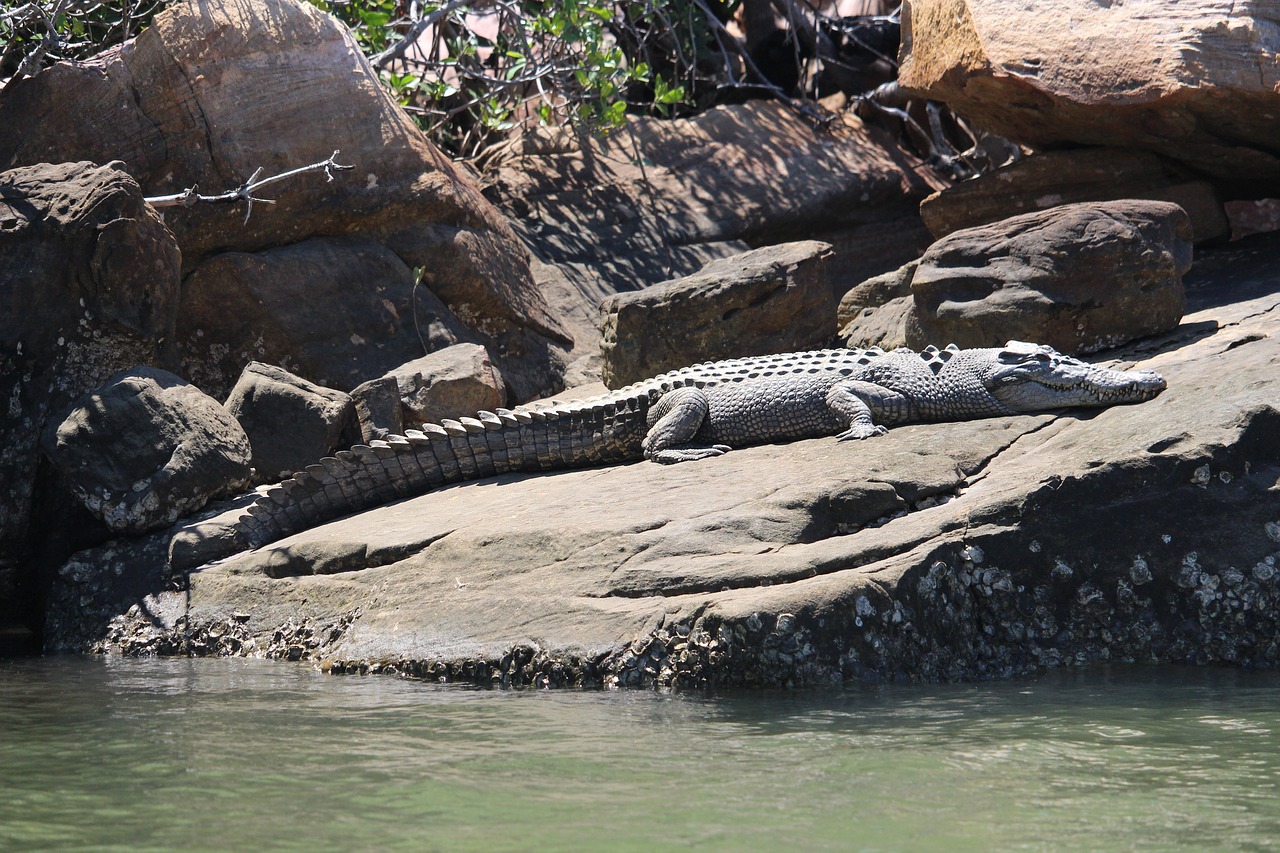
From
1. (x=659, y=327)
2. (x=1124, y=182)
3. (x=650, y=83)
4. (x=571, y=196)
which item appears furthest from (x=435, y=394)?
(x=650, y=83)

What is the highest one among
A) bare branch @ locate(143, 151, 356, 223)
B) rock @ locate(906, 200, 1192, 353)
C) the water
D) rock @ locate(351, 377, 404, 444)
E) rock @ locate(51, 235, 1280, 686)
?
bare branch @ locate(143, 151, 356, 223)

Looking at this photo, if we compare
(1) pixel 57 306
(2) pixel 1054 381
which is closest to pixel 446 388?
(1) pixel 57 306

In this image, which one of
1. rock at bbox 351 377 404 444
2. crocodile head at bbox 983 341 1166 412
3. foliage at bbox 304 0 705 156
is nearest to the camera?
crocodile head at bbox 983 341 1166 412

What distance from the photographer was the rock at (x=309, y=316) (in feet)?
A: 26.4

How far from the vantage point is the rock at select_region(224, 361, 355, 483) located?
6.82 metres

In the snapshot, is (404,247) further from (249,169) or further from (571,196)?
(571,196)

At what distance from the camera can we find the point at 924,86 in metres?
8.69

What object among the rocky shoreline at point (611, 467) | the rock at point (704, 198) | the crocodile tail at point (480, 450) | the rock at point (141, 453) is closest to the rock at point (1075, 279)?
the rocky shoreline at point (611, 467)

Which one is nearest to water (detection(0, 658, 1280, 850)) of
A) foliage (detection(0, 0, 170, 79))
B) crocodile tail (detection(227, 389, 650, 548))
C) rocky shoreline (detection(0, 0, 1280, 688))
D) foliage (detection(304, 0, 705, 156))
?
rocky shoreline (detection(0, 0, 1280, 688))

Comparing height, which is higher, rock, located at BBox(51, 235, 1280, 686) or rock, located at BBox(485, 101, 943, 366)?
rock, located at BBox(485, 101, 943, 366)

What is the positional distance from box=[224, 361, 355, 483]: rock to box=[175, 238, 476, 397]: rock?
119cm

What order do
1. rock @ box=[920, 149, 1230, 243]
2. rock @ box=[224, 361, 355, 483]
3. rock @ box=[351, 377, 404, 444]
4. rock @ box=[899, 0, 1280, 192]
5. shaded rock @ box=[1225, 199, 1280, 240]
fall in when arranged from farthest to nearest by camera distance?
1. shaded rock @ box=[1225, 199, 1280, 240]
2. rock @ box=[920, 149, 1230, 243]
3. rock @ box=[899, 0, 1280, 192]
4. rock @ box=[351, 377, 404, 444]
5. rock @ box=[224, 361, 355, 483]

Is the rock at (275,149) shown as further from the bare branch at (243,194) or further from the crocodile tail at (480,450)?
the crocodile tail at (480,450)

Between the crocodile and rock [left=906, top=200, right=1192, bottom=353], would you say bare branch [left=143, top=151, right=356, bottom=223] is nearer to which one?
the crocodile
